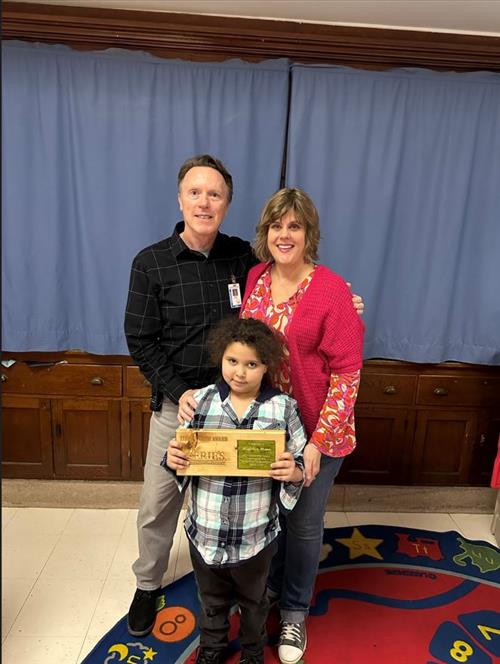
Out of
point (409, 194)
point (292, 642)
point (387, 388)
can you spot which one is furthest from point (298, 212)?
Result: point (292, 642)

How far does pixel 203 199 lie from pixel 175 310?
1.17 feet

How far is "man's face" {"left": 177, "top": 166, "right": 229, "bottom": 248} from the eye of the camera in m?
1.60

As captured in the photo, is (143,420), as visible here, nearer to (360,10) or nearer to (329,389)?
(329,389)

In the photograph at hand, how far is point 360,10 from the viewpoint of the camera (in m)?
2.12

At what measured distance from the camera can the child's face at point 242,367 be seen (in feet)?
4.67

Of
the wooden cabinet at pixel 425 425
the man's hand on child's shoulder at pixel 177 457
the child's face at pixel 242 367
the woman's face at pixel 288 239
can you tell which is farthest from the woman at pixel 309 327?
the wooden cabinet at pixel 425 425

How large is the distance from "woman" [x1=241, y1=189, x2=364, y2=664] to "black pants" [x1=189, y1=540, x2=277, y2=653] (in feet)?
0.79

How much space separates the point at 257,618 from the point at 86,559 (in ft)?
3.10

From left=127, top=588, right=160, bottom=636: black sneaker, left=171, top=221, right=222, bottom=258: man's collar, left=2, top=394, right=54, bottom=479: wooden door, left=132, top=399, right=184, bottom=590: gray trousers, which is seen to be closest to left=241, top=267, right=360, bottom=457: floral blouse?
left=171, top=221, right=222, bottom=258: man's collar

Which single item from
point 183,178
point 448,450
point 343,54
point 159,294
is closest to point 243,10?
point 343,54

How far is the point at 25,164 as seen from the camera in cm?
227

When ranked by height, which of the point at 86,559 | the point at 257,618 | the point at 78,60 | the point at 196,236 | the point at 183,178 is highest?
the point at 78,60

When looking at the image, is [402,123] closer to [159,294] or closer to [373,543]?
[159,294]

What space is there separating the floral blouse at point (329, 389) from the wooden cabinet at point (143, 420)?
0.98 m
